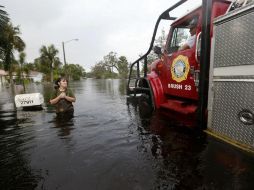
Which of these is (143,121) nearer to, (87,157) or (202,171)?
(87,157)

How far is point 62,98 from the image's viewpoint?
5.95 meters

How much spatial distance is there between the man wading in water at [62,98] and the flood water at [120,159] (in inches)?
36.1

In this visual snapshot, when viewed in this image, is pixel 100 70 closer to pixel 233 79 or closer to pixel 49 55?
pixel 49 55

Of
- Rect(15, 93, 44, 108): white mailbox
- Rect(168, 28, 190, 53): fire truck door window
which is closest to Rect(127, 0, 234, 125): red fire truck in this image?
Rect(168, 28, 190, 53): fire truck door window

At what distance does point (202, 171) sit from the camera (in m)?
2.90

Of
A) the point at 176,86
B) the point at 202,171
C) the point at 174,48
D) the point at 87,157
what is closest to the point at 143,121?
the point at 176,86

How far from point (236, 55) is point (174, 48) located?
8.55 feet

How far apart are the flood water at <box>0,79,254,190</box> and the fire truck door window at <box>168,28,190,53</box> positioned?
1877 millimetres

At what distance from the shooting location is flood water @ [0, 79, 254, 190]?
2678 mm

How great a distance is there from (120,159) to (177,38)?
3.43 m

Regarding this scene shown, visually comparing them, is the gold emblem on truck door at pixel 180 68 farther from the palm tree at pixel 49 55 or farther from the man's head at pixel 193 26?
the palm tree at pixel 49 55

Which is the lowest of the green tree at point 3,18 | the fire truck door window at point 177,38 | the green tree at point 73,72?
the green tree at point 73,72

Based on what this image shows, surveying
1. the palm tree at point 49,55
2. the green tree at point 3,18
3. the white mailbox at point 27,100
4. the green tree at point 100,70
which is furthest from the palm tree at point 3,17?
the green tree at point 100,70

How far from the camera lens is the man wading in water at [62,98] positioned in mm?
5840
